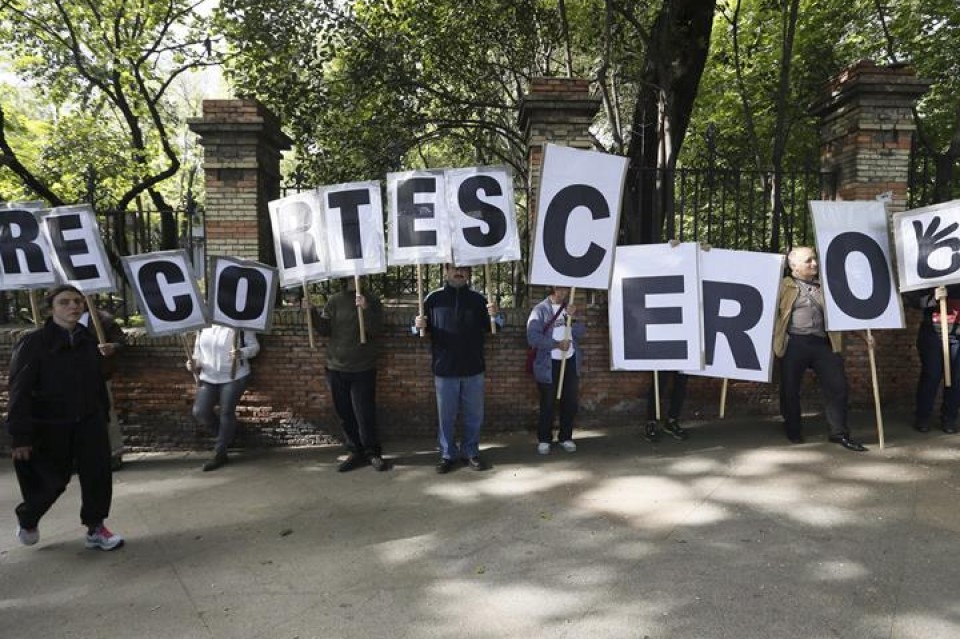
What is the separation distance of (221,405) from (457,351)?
2.46 m

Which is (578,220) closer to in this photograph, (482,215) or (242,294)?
(482,215)

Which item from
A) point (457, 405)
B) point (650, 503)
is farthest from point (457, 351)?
point (650, 503)

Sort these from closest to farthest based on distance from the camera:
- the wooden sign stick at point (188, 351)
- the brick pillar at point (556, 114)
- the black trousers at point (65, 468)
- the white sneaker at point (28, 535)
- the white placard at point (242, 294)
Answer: the black trousers at point (65, 468), the white sneaker at point (28, 535), the white placard at point (242, 294), the wooden sign stick at point (188, 351), the brick pillar at point (556, 114)

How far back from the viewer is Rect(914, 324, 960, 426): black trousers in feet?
20.4

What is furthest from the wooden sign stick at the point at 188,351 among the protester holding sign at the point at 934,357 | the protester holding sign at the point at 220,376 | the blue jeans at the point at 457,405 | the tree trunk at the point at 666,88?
the protester holding sign at the point at 934,357

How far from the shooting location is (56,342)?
4211mm

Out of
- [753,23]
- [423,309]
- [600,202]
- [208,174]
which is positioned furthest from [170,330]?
[753,23]

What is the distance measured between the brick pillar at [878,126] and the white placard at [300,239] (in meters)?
5.76

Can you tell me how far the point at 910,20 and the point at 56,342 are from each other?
12.9 m

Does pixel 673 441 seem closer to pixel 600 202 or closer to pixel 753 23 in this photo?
pixel 600 202

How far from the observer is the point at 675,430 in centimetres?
650

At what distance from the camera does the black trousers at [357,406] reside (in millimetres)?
5871

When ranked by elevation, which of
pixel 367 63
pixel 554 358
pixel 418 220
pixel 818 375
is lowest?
pixel 818 375

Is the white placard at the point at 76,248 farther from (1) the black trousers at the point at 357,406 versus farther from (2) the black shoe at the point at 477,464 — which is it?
(2) the black shoe at the point at 477,464
